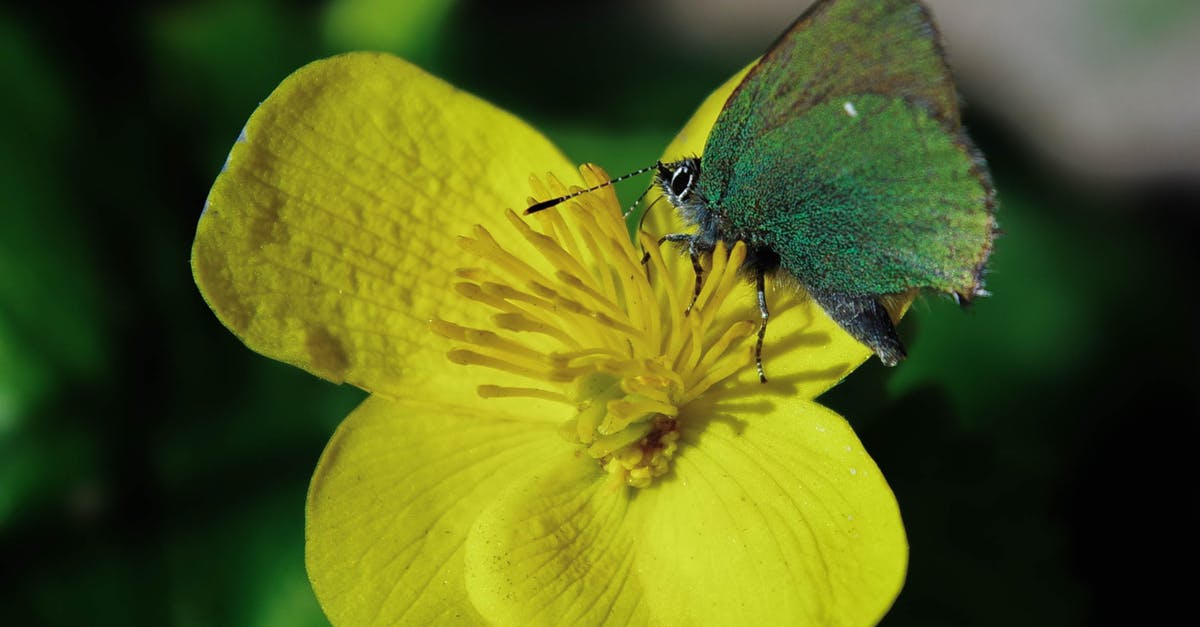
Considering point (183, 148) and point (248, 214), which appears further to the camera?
point (183, 148)

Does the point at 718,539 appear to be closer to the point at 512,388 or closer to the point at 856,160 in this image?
the point at 512,388

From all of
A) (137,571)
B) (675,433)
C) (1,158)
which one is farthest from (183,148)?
(675,433)

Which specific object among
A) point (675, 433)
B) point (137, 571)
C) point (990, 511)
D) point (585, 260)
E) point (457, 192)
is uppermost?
point (457, 192)

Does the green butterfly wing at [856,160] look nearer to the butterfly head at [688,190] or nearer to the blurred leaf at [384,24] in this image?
the butterfly head at [688,190]

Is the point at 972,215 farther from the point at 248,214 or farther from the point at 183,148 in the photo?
the point at 183,148

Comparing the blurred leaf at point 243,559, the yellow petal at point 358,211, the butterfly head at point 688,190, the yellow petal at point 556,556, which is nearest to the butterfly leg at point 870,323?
the butterfly head at point 688,190

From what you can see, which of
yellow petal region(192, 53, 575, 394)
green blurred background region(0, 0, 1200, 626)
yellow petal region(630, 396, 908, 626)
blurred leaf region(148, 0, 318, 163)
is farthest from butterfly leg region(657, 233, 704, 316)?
blurred leaf region(148, 0, 318, 163)
